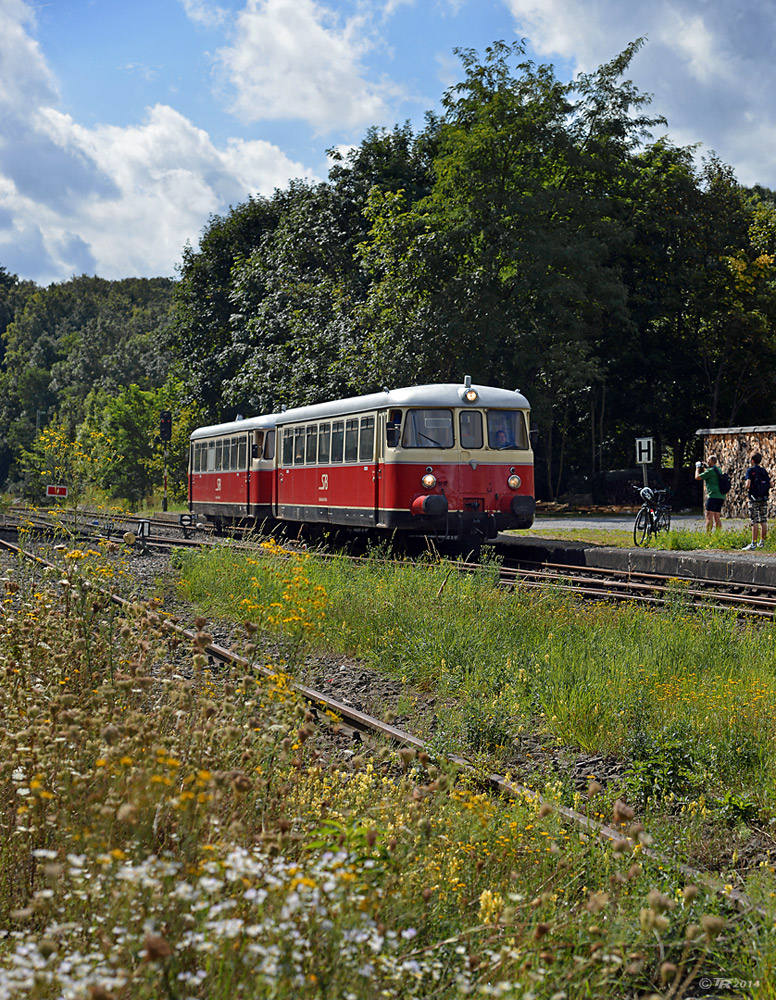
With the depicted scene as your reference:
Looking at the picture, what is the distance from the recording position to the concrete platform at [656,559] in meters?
15.6

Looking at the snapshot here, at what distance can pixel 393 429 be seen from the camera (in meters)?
17.3

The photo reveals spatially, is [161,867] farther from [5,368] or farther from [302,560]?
[5,368]

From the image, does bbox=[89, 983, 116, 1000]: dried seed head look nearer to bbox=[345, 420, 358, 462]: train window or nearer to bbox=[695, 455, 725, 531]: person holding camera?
bbox=[345, 420, 358, 462]: train window

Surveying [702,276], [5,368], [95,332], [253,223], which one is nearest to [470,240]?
[702,276]

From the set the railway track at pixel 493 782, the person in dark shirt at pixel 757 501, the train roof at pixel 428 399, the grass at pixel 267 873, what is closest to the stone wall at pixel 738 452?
the person in dark shirt at pixel 757 501

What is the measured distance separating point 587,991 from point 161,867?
4.10 feet

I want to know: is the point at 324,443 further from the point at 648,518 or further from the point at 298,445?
the point at 648,518

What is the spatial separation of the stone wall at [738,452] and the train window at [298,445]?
416 inches

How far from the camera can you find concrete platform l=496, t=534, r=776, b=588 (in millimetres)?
15648

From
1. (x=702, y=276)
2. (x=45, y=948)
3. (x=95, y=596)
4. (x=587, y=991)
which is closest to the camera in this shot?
(x=45, y=948)

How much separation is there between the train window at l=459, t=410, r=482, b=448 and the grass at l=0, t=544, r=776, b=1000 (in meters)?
12.2

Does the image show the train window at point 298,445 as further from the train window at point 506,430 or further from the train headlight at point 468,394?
the train window at point 506,430

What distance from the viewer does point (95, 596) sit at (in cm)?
605

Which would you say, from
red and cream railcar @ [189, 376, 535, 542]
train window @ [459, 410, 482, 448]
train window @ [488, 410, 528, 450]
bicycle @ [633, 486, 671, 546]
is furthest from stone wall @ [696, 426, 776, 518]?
train window @ [459, 410, 482, 448]
